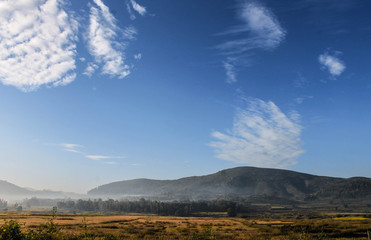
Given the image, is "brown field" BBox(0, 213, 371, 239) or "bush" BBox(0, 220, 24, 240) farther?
"brown field" BBox(0, 213, 371, 239)

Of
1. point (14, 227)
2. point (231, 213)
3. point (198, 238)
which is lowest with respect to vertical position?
point (231, 213)

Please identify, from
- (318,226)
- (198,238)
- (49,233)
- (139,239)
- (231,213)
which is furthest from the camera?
(231,213)

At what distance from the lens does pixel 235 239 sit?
57.2m

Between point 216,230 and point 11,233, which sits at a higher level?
point 11,233

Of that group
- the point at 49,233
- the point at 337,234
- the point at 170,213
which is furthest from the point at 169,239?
the point at 170,213

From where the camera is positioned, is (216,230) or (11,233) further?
(216,230)

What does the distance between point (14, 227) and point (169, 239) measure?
43.1 meters

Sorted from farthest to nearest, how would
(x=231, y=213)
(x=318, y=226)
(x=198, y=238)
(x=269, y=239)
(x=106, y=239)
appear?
(x=231, y=213) < (x=318, y=226) < (x=269, y=239) < (x=198, y=238) < (x=106, y=239)

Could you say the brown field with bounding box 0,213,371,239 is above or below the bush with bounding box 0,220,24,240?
below

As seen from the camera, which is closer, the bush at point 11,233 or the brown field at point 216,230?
the bush at point 11,233

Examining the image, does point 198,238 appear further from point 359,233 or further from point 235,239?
point 359,233

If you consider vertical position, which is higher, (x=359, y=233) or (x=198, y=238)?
(x=198, y=238)

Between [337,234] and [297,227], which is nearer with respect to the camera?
[337,234]

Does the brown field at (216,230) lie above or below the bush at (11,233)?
below
